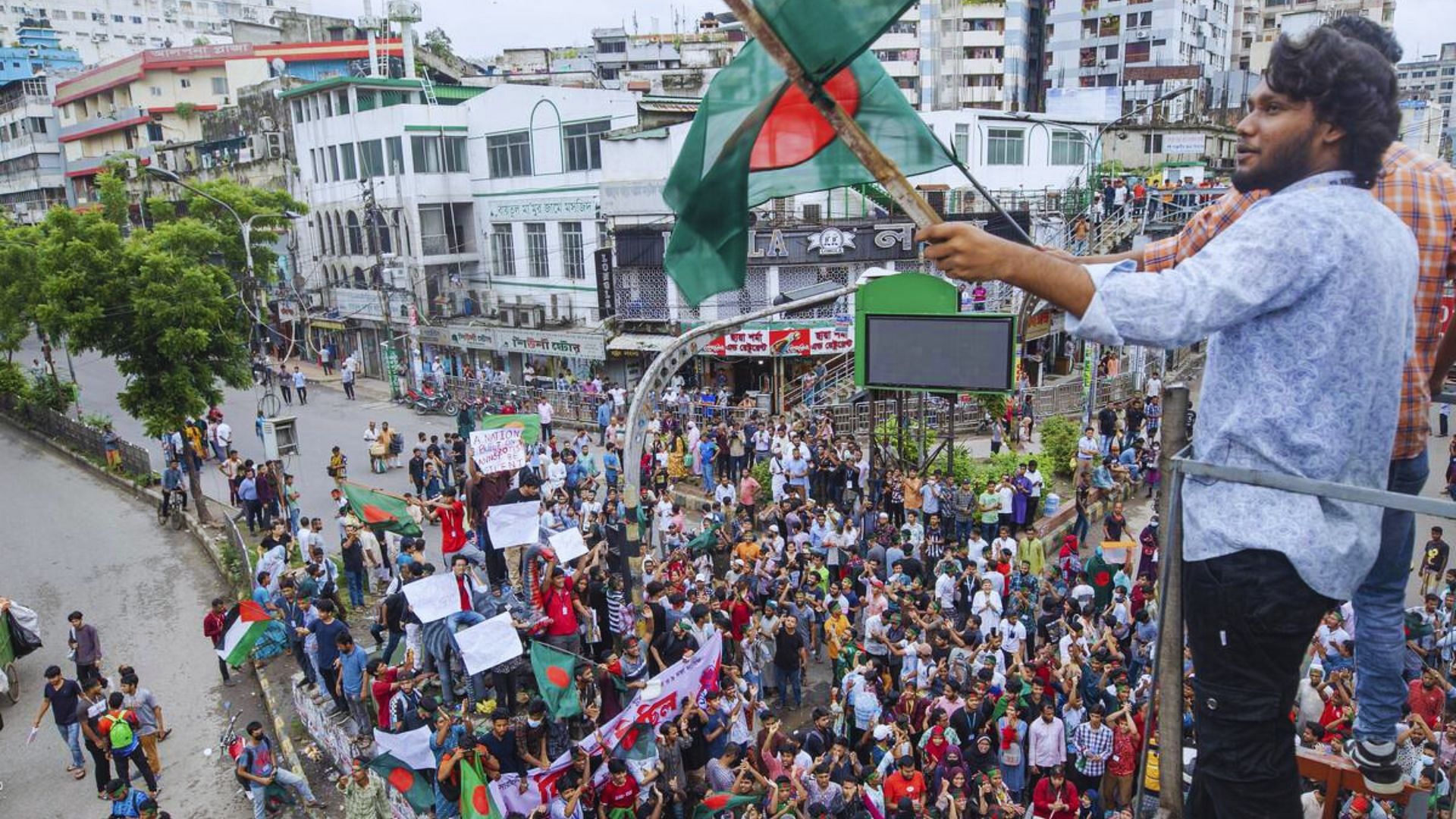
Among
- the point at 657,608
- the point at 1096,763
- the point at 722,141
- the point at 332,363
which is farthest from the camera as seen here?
the point at 332,363

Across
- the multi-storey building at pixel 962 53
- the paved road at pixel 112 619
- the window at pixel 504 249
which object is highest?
the multi-storey building at pixel 962 53

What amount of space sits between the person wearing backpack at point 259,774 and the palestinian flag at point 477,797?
3003mm

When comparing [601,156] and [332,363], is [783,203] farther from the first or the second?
[332,363]

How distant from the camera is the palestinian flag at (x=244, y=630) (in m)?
12.2

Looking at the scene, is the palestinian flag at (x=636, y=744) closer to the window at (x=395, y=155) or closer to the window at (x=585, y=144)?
the window at (x=585, y=144)

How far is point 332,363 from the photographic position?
41.2 m

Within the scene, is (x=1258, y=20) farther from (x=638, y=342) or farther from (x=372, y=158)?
(x=372, y=158)

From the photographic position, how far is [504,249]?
37.9 m

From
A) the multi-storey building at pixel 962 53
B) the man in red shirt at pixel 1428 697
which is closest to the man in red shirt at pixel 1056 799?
the man in red shirt at pixel 1428 697

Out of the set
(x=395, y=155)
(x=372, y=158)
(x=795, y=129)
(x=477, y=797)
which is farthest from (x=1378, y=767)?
(x=372, y=158)

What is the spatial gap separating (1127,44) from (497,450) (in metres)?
55.3

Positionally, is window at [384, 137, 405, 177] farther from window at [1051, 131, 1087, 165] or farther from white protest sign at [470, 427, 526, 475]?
white protest sign at [470, 427, 526, 475]

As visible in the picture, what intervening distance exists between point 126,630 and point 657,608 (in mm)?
9935

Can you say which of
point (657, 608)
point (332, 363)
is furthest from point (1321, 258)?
point (332, 363)
